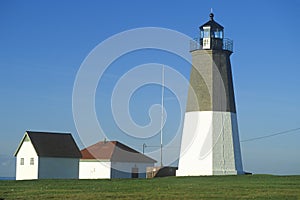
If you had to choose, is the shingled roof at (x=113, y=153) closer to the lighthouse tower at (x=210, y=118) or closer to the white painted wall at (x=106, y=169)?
the white painted wall at (x=106, y=169)

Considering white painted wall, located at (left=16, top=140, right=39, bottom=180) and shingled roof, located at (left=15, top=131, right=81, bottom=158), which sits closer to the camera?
white painted wall, located at (left=16, top=140, right=39, bottom=180)

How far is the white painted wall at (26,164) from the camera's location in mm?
56562

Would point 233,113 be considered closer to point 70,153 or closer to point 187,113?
point 187,113

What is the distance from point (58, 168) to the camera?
189ft

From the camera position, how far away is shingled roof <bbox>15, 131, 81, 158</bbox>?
57281 mm

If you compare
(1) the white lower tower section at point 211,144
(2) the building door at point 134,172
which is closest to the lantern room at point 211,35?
(1) the white lower tower section at point 211,144

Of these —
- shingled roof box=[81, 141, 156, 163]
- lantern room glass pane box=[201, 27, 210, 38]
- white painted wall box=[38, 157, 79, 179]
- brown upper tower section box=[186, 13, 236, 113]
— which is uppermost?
lantern room glass pane box=[201, 27, 210, 38]

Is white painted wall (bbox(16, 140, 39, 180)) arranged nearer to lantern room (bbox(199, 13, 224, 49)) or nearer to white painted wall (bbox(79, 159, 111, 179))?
white painted wall (bbox(79, 159, 111, 179))

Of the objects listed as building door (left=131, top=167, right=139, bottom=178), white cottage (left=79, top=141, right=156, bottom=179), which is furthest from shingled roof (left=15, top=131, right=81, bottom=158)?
building door (left=131, top=167, right=139, bottom=178)

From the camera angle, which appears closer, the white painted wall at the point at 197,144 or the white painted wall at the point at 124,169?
the white painted wall at the point at 197,144

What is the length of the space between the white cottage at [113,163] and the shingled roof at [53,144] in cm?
415

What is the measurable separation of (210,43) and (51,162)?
745 inches

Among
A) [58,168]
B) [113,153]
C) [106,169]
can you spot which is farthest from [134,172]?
[58,168]

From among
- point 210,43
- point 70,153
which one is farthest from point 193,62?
point 70,153
